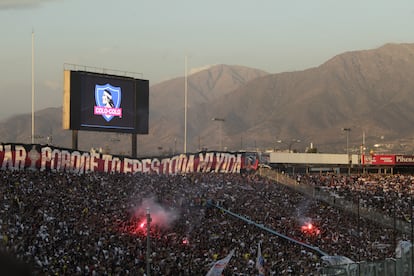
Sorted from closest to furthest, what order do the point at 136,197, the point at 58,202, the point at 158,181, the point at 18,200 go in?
the point at 18,200
the point at 58,202
the point at 136,197
the point at 158,181

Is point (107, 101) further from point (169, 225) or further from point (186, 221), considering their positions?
point (169, 225)

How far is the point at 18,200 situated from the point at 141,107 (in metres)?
15.0

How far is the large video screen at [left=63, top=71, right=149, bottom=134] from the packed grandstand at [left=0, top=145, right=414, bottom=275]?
117 inches

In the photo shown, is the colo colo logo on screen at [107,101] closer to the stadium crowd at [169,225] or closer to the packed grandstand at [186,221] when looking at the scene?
the packed grandstand at [186,221]

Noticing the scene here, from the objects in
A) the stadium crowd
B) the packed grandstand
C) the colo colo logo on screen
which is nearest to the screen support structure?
the colo colo logo on screen

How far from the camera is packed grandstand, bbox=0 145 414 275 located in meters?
26.5

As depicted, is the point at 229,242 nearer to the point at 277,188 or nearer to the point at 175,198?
the point at 175,198

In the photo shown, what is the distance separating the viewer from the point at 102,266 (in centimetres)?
2505

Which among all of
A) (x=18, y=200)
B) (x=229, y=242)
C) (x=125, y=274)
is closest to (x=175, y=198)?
(x=229, y=242)

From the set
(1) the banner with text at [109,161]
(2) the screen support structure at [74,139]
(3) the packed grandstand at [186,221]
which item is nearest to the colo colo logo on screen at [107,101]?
(2) the screen support structure at [74,139]

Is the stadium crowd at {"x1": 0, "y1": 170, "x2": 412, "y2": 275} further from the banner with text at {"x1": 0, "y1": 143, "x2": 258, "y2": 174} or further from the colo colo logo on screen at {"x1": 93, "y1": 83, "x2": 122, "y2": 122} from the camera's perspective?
the colo colo logo on screen at {"x1": 93, "y1": 83, "x2": 122, "y2": 122}

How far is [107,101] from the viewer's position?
135ft

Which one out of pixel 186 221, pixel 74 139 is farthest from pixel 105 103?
pixel 186 221

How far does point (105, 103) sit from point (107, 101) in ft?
0.69
